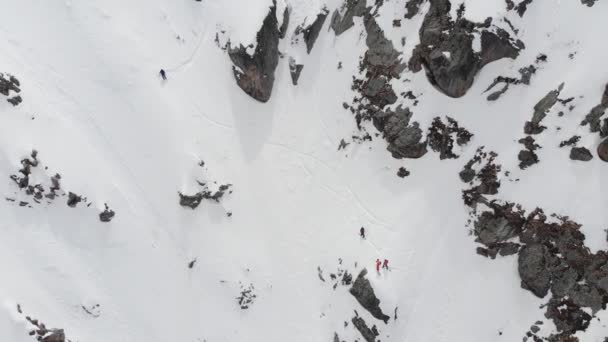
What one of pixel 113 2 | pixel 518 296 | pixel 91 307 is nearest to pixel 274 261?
pixel 91 307

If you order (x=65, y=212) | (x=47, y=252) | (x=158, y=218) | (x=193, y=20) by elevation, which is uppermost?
(x=193, y=20)

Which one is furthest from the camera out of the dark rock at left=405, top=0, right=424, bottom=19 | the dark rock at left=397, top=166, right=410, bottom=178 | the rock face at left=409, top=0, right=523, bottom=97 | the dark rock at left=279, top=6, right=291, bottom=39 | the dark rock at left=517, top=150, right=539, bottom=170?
the dark rock at left=279, top=6, right=291, bottom=39

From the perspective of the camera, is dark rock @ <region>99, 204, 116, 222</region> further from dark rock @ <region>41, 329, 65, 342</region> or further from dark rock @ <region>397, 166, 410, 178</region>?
dark rock @ <region>397, 166, 410, 178</region>

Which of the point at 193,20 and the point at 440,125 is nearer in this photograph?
the point at 440,125

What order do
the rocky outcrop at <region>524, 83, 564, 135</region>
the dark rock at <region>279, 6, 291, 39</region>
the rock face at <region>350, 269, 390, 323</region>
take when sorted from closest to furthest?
the rocky outcrop at <region>524, 83, 564, 135</region> → the rock face at <region>350, 269, 390, 323</region> → the dark rock at <region>279, 6, 291, 39</region>

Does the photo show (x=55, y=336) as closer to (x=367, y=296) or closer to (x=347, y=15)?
(x=367, y=296)

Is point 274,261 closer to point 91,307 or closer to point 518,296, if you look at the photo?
point 91,307

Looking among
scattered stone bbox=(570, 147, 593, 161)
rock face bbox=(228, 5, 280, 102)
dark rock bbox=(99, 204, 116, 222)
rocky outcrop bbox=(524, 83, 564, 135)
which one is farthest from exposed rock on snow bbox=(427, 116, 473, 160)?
dark rock bbox=(99, 204, 116, 222)

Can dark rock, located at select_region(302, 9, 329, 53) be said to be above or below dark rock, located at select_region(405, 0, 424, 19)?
below
